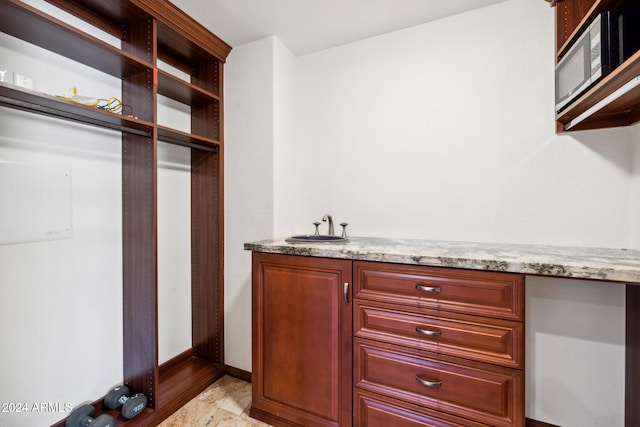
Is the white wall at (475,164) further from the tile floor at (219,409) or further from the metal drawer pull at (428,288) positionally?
the metal drawer pull at (428,288)

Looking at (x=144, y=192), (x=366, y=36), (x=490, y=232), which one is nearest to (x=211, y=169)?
(x=144, y=192)

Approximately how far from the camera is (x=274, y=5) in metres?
1.73

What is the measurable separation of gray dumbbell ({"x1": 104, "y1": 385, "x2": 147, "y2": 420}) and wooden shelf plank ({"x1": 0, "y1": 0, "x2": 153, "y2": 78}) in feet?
6.28

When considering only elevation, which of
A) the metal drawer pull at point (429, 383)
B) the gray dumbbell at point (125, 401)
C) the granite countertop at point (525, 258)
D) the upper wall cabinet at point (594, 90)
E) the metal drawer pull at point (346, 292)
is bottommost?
the gray dumbbell at point (125, 401)

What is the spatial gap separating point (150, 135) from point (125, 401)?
158 cm

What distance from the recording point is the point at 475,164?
5.83ft

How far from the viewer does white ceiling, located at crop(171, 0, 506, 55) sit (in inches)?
67.5

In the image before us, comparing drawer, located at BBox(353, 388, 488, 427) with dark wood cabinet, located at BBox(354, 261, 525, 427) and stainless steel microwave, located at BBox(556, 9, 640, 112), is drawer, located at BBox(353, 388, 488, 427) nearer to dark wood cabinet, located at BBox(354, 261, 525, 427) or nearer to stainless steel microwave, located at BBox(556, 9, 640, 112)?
dark wood cabinet, located at BBox(354, 261, 525, 427)

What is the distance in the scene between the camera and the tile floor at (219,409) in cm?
167

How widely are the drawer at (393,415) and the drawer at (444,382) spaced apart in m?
0.03

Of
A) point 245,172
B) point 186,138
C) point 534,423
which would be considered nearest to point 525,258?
point 534,423

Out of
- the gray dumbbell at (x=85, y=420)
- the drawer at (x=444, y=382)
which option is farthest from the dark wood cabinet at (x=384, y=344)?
the gray dumbbell at (x=85, y=420)

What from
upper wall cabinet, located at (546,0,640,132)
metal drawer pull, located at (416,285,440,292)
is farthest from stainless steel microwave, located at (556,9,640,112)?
metal drawer pull, located at (416,285,440,292)

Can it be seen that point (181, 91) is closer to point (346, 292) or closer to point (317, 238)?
point (317, 238)
